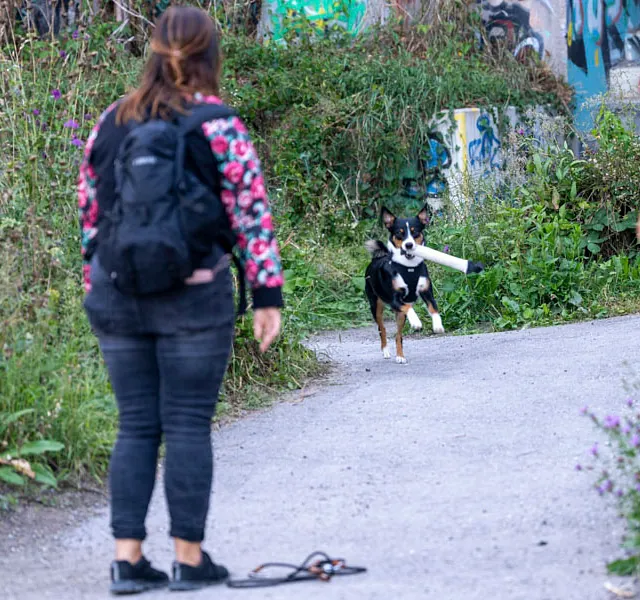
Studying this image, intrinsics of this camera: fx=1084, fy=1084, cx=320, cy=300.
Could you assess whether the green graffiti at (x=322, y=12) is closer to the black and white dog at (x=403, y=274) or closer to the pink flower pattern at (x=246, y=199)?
the black and white dog at (x=403, y=274)

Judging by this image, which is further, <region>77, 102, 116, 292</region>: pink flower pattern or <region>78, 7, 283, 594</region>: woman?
<region>77, 102, 116, 292</region>: pink flower pattern

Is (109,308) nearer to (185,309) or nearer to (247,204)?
(185,309)

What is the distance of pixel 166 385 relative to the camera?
3.38m

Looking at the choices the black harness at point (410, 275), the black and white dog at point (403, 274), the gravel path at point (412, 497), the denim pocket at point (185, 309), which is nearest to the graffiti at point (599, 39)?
the black and white dog at point (403, 274)

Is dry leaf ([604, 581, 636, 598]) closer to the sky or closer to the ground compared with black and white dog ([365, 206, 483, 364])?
closer to the ground

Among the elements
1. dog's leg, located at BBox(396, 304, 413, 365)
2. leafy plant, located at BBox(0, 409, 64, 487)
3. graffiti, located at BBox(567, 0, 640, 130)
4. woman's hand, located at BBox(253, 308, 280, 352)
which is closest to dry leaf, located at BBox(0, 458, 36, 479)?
leafy plant, located at BBox(0, 409, 64, 487)

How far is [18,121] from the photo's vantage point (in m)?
6.90

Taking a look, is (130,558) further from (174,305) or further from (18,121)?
(18,121)

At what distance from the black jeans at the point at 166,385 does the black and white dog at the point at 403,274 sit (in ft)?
15.2

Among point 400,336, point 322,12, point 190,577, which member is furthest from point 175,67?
point 322,12

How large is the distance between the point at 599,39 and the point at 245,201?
12269 millimetres

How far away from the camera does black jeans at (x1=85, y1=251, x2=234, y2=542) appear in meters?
3.34

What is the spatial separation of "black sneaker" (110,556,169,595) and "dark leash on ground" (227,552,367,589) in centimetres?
26

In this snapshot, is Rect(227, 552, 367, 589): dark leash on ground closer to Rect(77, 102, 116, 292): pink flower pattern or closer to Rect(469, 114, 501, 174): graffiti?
Rect(77, 102, 116, 292): pink flower pattern
